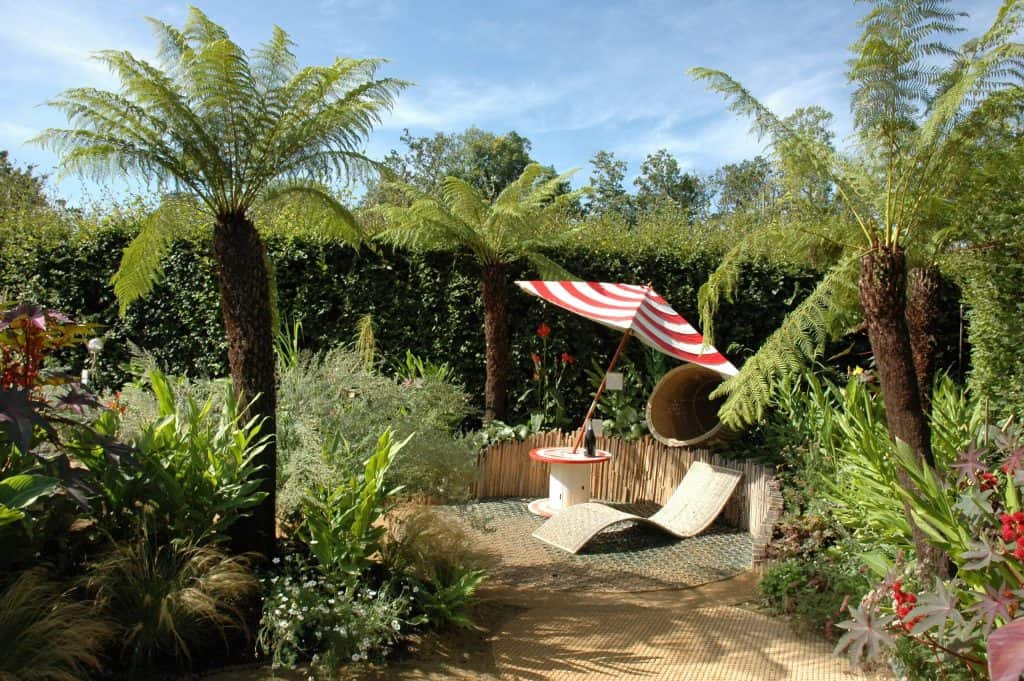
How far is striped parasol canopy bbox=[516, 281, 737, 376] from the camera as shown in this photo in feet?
20.2

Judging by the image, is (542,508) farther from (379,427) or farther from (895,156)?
(895,156)

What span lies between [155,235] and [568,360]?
449cm

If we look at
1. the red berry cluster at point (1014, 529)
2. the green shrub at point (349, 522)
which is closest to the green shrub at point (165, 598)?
the green shrub at point (349, 522)

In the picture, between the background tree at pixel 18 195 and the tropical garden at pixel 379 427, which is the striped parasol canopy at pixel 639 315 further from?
the background tree at pixel 18 195

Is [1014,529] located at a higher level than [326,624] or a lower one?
higher

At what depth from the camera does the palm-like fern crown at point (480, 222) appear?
25.3 ft

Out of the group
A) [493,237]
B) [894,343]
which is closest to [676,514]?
[894,343]

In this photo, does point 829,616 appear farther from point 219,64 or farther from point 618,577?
point 219,64

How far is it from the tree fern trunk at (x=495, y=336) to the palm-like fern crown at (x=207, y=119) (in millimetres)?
3445

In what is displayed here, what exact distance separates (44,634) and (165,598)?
475 mm

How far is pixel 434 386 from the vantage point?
7.23 meters

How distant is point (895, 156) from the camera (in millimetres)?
4539

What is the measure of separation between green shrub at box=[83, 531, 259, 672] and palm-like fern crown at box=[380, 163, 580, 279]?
4866mm

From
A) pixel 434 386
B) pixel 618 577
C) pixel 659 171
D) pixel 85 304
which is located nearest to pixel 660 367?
pixel 434 386
